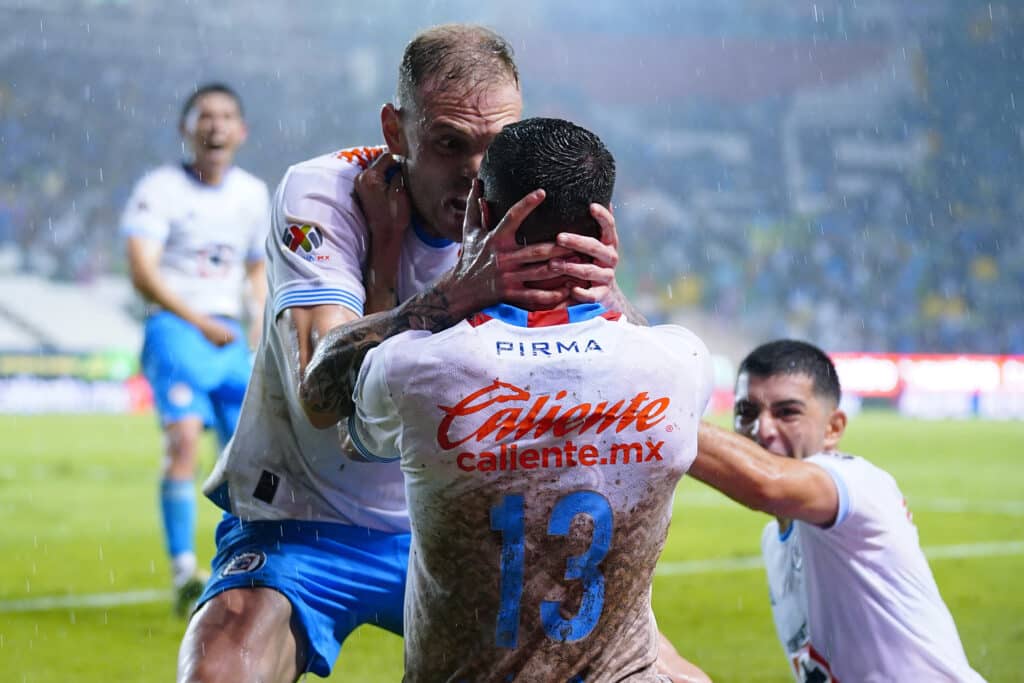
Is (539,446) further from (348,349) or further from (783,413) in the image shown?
(783,413)

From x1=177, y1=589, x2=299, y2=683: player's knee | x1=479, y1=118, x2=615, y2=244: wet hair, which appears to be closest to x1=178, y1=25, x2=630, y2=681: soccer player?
x1=177, y1=589, x2=299, y2=683: player's knee

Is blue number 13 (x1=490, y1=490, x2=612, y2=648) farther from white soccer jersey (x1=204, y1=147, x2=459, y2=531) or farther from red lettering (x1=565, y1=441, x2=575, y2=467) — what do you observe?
white soccer jersey (x1=204, y1=147, x2=459, y2=531)

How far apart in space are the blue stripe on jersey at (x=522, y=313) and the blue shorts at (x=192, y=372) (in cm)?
447

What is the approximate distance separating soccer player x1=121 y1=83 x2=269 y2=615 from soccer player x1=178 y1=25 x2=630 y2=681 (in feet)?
10.3

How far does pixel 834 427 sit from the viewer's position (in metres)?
3.77

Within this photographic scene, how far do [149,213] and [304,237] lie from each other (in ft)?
15.0

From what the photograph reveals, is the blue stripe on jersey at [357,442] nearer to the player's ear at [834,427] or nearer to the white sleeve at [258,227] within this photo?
the player's ear at [834,427]

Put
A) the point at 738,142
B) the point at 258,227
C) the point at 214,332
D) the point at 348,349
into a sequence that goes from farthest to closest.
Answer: the point at 738,142 → the point at 258,227 → the point at 214,332 → the point at 348,349

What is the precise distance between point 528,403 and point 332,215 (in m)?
0.90

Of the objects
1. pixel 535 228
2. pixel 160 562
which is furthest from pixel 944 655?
pixel 160 562

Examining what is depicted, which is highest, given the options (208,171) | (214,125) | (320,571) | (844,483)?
(214,125)

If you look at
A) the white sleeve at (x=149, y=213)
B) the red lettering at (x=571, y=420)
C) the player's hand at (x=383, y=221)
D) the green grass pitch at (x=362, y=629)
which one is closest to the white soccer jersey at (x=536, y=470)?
the red lettering at (x=571, y=420)

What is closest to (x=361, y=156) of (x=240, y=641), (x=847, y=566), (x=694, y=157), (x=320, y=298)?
(x=320, y=298)

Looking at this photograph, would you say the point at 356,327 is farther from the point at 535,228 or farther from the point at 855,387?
the point at 855,387
